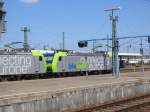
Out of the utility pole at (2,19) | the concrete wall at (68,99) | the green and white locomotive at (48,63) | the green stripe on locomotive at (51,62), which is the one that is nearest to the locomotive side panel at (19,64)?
the green and white locomotive at (48,63)

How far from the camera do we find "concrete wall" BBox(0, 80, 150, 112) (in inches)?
639

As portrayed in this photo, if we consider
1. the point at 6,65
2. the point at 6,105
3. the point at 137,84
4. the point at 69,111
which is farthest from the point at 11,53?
the point at 6,105

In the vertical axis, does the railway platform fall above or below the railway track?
above

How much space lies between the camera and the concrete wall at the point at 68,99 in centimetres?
1623

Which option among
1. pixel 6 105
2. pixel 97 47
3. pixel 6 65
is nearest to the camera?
pixel 6 105

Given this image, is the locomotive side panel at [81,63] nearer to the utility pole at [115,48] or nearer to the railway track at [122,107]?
the utility pole at [115,48]

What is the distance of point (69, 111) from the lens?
60.7ft

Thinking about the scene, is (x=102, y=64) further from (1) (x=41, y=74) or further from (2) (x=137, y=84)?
(2) (x=137, y=84)

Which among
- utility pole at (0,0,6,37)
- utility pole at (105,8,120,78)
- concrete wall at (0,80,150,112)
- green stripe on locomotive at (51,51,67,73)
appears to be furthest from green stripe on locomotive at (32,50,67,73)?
utility pole at (0,0,6,37)

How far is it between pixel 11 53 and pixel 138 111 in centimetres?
2315

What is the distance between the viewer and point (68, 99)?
1948 centimetres

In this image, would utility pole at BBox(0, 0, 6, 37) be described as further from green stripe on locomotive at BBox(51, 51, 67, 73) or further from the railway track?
green stripe on locomotive at BBox(51, 51, 67, 73)

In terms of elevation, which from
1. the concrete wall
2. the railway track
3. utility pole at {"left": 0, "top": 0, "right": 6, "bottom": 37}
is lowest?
the railway track

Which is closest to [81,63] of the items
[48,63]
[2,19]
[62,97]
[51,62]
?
[51,62]
